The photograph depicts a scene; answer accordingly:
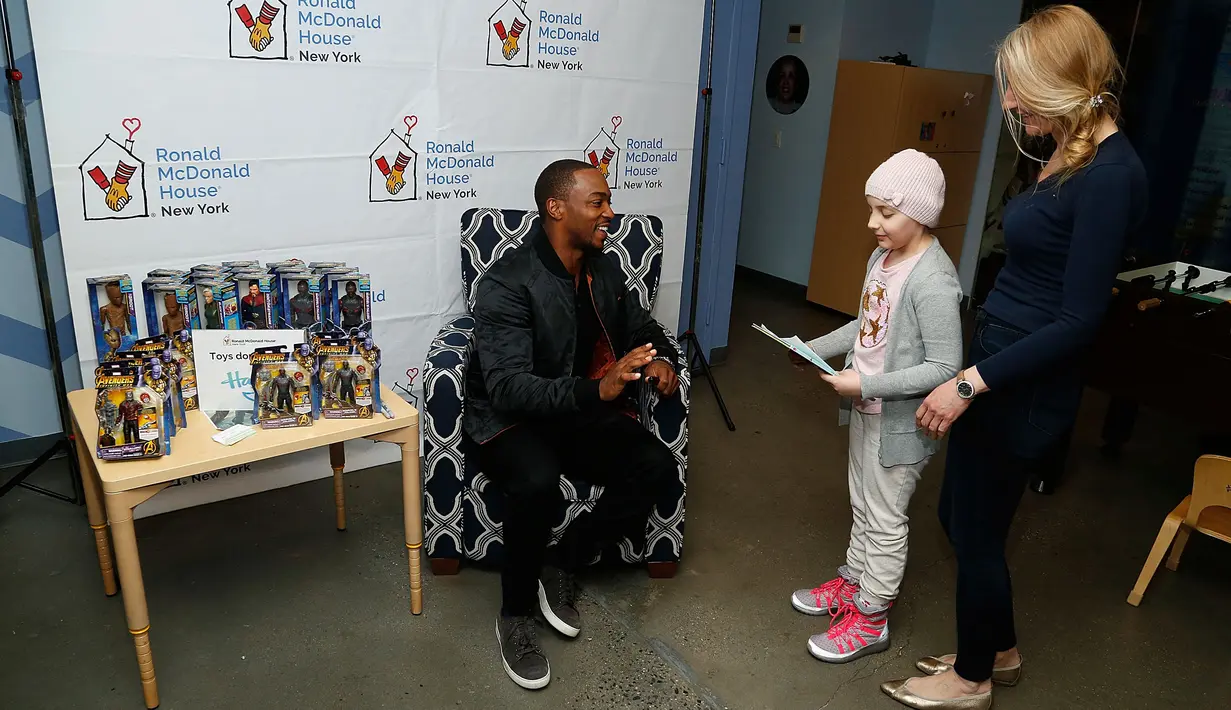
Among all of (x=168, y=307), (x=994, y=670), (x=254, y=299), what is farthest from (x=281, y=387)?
(x=994, y=670)

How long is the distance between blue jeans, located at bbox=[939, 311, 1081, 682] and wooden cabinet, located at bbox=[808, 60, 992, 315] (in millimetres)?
3333

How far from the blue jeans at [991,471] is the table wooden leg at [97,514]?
6.44 ft

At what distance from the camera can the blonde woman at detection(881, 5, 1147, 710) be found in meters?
1.45

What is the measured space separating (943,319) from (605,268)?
34.7 inches

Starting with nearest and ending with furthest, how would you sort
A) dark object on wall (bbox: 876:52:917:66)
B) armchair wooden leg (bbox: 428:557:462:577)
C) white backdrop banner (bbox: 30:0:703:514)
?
A: white backdrop banner (bbox: 30:0:703:514) < armchair wooden leg (bbox: 428:557:462:577) < dark object on wall (bbox: 876:52:917:66)

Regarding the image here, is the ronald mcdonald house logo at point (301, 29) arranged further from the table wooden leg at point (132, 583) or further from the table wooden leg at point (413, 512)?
the table wooden leg at point (132, 583)

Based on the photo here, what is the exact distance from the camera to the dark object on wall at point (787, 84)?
17.4ft

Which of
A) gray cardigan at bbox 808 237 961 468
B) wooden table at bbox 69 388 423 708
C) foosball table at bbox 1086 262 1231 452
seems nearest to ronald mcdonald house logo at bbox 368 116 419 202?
wooden table at bbox 69 388 423 708

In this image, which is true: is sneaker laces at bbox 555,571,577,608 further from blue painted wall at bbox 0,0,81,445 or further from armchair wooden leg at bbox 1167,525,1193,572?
armchair wooden leg at bbox 1167,525,1193,572

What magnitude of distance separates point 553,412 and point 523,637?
0.55m

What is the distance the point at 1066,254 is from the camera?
1501 mm

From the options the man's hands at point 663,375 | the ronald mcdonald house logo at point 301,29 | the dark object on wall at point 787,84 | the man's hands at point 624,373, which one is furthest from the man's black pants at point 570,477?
the dark object on wall at point 787,84

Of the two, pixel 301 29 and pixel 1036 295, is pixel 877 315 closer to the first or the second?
pixel 1036 295

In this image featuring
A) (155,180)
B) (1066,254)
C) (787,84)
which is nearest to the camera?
(1066,254)
